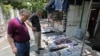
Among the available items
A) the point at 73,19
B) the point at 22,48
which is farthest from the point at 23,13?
the point at 73,19

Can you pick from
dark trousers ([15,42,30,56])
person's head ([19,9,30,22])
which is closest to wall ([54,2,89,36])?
dark trousers ([15,42,30,56])

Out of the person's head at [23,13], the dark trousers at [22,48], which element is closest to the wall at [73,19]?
the dark trousers at [22,48]

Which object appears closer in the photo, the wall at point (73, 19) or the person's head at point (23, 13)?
the person's head at point (23, 13)

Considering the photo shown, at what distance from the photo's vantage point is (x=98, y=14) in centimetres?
869

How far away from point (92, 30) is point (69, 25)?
140 cm


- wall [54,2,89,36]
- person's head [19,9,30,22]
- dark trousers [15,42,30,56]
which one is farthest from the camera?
wall [54,2,89,36]

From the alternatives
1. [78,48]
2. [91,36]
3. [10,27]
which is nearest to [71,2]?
[91,36]

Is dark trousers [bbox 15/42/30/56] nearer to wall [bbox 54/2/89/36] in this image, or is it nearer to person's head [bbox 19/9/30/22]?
person's head [bbox 19/9/30/22]

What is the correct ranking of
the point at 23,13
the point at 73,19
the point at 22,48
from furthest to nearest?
the point at 73,19, the point at 22,48, the point at 23,13

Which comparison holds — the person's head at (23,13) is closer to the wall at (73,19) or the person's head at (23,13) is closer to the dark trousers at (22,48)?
the dark trousers at (22,48)

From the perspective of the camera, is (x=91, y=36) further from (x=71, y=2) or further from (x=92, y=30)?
(x=71, y=2)

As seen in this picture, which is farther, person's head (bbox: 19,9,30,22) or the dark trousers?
the dark trousers

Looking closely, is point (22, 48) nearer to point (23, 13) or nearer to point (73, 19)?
point (23, 13)

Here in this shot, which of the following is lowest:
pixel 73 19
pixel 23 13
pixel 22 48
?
pixel 73 19
